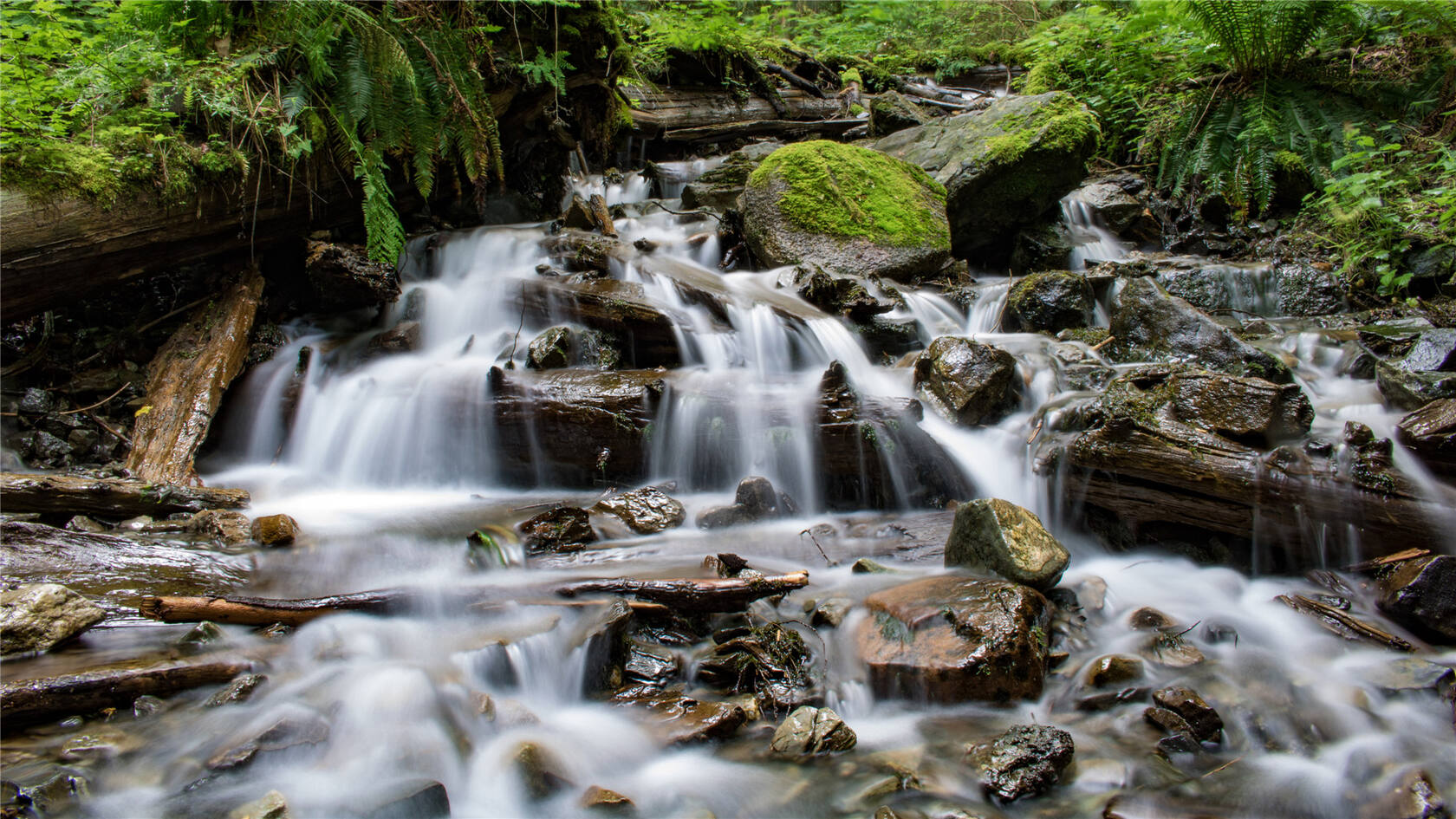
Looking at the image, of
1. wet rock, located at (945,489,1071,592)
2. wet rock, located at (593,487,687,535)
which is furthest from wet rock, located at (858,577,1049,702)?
wet rock, located at (593,487,687,535)

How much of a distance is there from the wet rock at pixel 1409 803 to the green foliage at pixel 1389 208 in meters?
5.84

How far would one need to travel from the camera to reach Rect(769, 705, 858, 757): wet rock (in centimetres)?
252

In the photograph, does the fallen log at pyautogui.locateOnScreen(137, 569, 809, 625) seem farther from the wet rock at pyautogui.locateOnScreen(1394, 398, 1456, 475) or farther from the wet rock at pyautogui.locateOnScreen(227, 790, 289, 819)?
the wet rock at pyautogui.locateOnScreen(1394, 398, 1456, 475)

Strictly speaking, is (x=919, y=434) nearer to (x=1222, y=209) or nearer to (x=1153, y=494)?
(x=1153, y=494)

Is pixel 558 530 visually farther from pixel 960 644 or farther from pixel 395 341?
A: pixel 395 341

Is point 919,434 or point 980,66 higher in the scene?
point 980,66

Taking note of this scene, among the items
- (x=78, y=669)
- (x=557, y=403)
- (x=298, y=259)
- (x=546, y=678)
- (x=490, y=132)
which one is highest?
(x=490, y=132)

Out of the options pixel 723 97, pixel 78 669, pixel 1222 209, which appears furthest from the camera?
pixel 723 97

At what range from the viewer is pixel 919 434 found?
4.71 m

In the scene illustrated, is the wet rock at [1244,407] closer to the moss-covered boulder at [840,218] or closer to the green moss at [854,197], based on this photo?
the moss-covered boulder at [840,218]

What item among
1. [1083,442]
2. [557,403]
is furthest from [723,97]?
[1083,442]

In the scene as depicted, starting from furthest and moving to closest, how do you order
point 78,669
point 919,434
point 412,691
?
point 919,434 → point 412,691 → point 78,669

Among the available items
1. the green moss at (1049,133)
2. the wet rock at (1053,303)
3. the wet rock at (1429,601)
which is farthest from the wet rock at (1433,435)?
the green moss at (1049,133)

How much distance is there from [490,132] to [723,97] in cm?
658
